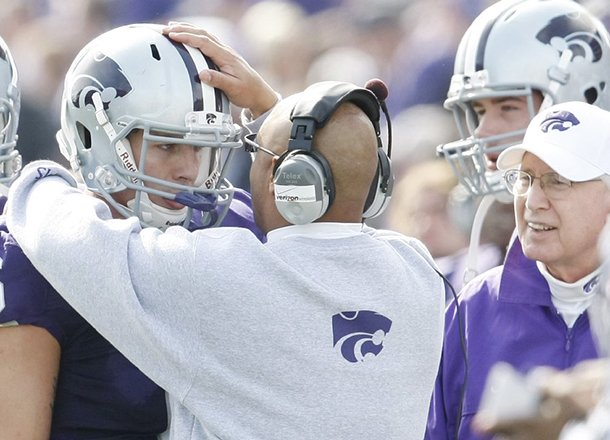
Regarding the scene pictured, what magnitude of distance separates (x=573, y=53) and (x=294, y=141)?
196 centimetres

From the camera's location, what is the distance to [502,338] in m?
3.70

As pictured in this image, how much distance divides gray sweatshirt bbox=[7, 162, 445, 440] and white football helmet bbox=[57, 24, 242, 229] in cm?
37

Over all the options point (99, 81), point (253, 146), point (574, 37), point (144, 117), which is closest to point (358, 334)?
point (253, 146)

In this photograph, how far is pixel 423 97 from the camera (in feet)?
21.1

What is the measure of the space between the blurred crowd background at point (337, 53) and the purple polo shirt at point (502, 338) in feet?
4.23

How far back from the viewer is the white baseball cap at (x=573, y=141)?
142 inches

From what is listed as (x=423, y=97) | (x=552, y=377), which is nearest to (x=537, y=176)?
(x=552, y=377)

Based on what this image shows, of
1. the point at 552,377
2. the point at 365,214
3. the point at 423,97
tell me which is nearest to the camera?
the point at 552,377

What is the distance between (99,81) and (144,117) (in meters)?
0.15

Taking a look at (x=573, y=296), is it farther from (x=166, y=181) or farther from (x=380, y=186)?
(x=166, y=181)

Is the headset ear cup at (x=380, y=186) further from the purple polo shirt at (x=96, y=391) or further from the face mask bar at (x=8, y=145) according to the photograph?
the face mask bar at (x=8, y=145)

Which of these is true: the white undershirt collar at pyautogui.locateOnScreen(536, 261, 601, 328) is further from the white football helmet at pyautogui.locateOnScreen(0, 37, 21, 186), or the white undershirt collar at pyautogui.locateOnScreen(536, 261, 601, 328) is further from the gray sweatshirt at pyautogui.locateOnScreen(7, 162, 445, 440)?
the white football helmet at pyautogui.locateOnScreen(0, 37, 21, 186)

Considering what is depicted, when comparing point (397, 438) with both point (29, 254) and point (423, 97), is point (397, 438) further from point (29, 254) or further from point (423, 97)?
point (423, 97)

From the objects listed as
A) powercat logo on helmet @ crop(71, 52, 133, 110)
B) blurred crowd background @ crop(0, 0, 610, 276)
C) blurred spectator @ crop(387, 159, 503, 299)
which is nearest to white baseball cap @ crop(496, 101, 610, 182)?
powercat logo on helmet @ crop(71, 52, 133, 110)
